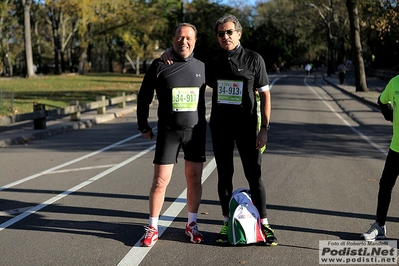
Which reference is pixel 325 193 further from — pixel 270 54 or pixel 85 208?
pixel 270 54

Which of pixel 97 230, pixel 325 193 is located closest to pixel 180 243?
pixel 97 230

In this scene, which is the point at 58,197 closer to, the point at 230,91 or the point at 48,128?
the point at 230,91

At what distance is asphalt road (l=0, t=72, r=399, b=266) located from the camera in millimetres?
5453

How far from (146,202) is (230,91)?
102 inches

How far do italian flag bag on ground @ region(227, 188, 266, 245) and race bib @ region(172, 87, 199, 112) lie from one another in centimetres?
104

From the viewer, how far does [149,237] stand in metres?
5.64

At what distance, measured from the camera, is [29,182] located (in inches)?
364

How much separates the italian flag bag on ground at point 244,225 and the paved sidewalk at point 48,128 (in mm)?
9912

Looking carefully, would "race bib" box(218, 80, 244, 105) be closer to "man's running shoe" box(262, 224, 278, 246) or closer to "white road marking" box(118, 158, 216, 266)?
"man's running shoe" box(262, 224, 278, 246)

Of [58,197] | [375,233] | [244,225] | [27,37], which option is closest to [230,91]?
[244,225]

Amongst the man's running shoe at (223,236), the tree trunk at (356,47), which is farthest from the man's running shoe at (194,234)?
the tree trunk at (356,47)

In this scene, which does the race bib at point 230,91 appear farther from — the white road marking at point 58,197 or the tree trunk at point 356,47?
the tree trunk at point 356,47

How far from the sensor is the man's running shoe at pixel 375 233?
5691 mm

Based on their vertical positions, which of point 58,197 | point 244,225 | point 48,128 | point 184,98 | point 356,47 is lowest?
point 48,128
